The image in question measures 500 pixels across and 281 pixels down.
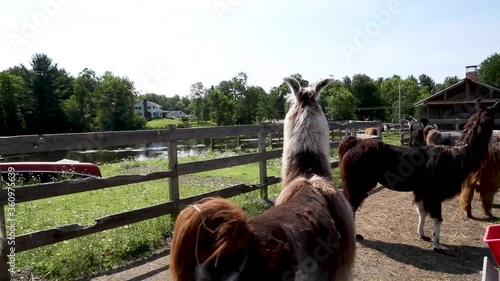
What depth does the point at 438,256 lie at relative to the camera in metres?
4.73

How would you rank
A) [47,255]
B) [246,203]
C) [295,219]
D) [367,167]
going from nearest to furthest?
[295,219], [47,255], [367,167], [246,203]

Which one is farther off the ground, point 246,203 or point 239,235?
point 239,235

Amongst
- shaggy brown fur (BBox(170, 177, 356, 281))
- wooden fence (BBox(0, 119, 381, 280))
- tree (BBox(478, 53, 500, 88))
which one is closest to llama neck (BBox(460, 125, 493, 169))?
wooden fence (BBox(0, 119, 381, 280))

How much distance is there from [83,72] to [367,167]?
80.6 meters

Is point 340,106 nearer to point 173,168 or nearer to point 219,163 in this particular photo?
point 219,163

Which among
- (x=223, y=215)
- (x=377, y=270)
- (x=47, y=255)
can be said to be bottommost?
(x=377, y=270)

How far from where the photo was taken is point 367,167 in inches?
213

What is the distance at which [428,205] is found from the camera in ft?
16.7

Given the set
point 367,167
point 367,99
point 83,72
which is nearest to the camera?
point 367,167

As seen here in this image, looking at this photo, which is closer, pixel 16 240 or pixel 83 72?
pixel 16 240

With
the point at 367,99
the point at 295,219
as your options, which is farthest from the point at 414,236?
the point at 367,99

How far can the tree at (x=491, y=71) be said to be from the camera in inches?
2253

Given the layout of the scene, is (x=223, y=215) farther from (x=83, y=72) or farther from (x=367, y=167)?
(x=83, y=72)

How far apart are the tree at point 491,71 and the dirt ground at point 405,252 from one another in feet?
202
